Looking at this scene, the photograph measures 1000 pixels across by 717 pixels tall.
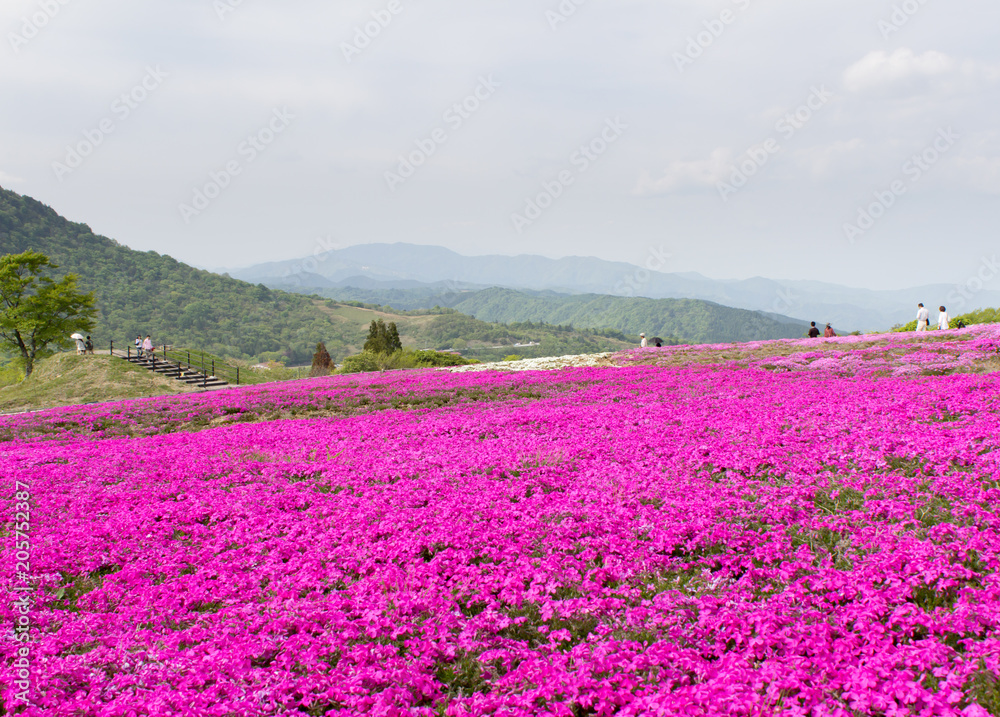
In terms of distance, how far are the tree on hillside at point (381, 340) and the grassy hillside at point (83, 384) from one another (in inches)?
829

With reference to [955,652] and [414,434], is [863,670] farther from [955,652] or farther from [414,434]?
[414,434]

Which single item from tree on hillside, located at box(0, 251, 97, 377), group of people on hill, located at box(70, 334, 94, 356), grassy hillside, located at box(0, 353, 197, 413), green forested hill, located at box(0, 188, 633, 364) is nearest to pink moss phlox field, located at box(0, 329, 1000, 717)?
grassy hillside, located at box(0, 353, 197, 413)

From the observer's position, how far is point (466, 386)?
21922 millimetres

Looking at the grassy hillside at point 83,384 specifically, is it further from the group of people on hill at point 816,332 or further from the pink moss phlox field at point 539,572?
the group of people on hill at point 816,332

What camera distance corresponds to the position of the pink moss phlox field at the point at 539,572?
A: 12.6 ft

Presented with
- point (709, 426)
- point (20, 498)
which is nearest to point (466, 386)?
point (709, 426)

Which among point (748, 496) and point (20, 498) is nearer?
point (748, 496)

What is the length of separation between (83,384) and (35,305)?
19249 millimetres

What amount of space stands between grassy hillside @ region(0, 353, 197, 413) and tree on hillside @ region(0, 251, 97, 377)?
10940 mm

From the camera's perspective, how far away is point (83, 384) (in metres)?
33.4

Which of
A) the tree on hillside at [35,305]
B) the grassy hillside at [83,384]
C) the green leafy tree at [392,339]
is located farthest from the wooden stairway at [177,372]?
the green leafy tree at [392,339]

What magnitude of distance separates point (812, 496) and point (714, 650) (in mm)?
3606

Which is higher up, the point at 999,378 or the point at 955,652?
the point at 999,378

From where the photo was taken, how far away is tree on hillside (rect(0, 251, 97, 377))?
45094 mm
